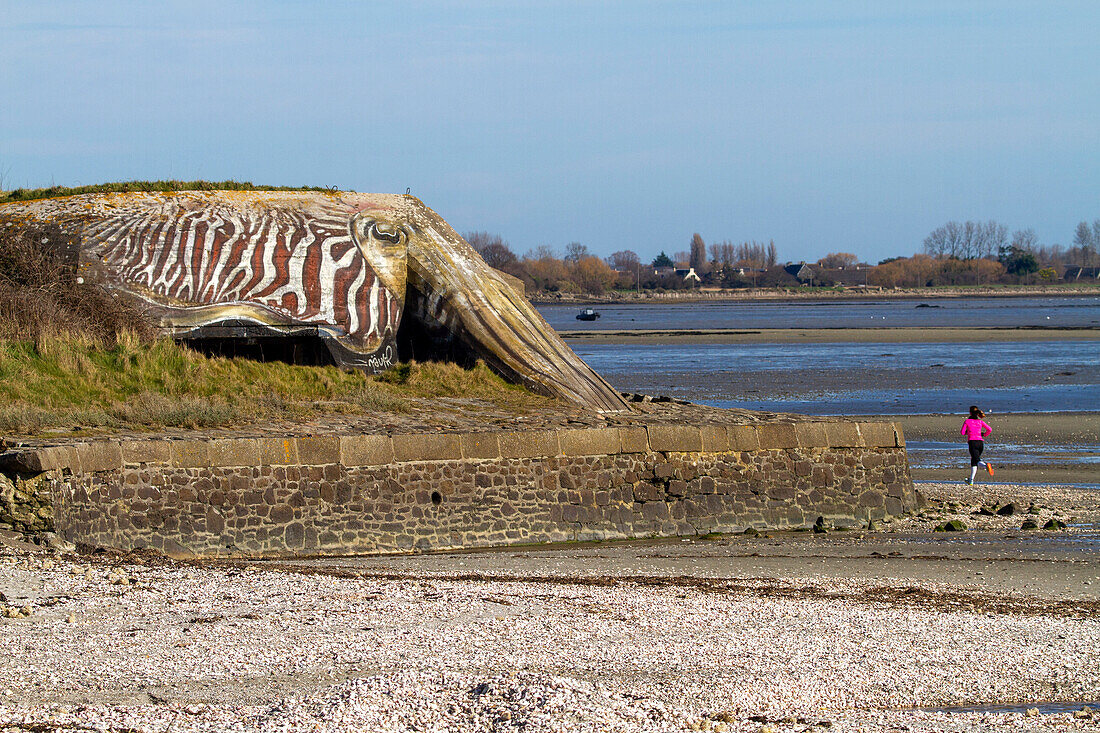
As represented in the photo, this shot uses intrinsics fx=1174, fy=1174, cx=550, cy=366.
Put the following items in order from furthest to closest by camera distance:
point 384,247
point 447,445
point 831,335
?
point 831,335, point 384,247, point 447,445

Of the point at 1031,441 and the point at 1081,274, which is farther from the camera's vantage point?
the point at 1081,274

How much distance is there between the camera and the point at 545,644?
22.6 ft

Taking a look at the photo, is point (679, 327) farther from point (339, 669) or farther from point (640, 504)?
point (339, 669)

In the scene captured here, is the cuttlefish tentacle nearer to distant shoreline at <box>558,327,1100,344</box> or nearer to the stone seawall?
the stone seawall

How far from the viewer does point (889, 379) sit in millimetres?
30453

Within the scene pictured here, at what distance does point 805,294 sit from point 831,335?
7993 cm

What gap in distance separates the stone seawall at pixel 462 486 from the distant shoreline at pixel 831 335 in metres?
35.5

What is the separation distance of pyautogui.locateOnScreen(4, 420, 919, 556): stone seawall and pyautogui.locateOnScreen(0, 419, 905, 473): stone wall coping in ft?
0.04

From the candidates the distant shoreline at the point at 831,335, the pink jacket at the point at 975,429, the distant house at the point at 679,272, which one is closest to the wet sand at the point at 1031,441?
the pink jacket at the point at 975,429

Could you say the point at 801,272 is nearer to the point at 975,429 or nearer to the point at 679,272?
the point at 679,272

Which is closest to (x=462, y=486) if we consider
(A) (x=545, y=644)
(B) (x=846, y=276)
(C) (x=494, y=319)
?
(C) (x=494, y=319)

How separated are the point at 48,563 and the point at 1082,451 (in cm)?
1543

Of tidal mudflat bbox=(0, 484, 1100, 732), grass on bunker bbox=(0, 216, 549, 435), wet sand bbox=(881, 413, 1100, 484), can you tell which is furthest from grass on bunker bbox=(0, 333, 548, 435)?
wet sand bbox=(881, 413, 1100, 484)

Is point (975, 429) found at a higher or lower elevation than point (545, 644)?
higher
